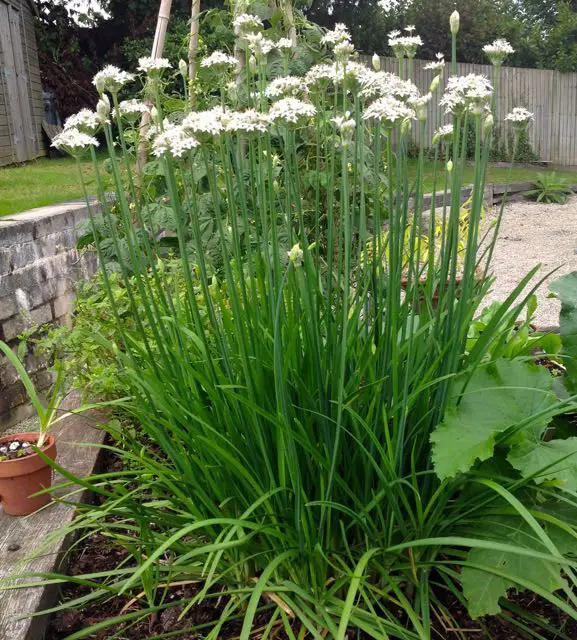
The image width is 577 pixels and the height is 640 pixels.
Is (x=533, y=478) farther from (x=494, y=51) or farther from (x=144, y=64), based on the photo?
(x=144, y=64)

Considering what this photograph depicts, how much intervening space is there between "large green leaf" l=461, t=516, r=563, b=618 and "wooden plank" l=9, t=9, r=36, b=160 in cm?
1065

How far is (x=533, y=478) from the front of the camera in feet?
3.94

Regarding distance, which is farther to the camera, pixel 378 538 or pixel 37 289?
pixel 37 289

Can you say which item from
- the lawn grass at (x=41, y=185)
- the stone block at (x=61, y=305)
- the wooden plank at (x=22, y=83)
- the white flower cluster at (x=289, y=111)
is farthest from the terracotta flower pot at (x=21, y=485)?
the wooden plank at (x=22, y=83)

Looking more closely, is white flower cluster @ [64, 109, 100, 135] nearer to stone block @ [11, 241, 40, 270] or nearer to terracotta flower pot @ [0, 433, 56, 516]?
terracotta flower pot @ [0, 433, 56, 516]

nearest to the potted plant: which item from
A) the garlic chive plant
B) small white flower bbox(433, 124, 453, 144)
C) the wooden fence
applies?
the garlic chive plant

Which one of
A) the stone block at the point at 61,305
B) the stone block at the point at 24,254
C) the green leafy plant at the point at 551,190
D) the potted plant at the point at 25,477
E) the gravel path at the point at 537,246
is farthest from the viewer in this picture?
the green leafy plant at the point at 551,190

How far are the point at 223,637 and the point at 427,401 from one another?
61 centimetres

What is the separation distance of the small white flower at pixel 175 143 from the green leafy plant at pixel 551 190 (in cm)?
995

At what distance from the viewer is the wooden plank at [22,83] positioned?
10.4 meters

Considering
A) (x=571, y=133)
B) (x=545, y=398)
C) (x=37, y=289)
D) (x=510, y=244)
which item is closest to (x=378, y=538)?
(x=545, y=398)

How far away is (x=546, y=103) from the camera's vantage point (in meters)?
13.9

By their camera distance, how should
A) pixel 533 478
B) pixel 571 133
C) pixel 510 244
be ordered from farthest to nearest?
1. pixel 571 133
2. pixel 510 244
3. pixel 533 478

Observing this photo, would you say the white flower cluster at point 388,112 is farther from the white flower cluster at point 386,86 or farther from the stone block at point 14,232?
the stone block at point 14,232
